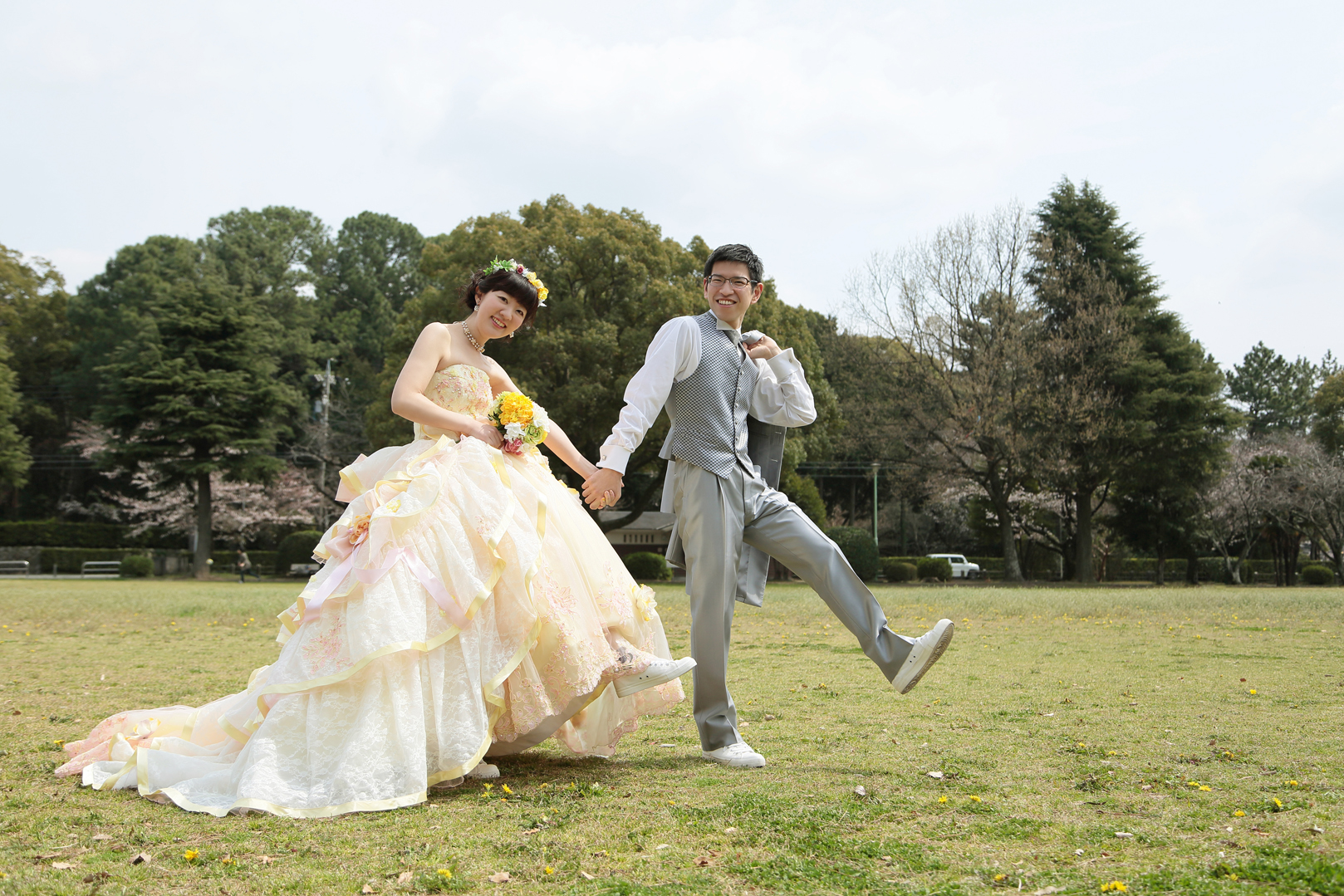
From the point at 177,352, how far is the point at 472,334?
32551 mm

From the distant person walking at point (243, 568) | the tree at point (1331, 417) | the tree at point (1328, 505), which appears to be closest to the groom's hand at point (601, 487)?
the distant person walking at point (243, 568)

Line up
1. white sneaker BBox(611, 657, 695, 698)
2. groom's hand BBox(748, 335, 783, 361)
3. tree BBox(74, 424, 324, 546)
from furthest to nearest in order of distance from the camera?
1. tree BBox(74, 424, 324, 546)
2. groom's hand BBox(748, 335, 783, 361)
3. white sneaker BBox(611, 657, 695, 698)

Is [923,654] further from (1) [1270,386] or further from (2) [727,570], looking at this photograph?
(1) [1270,386]

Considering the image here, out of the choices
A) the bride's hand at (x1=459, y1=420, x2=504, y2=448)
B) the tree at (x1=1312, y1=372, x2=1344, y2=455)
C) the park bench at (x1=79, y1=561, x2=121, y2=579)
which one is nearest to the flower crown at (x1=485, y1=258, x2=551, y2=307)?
the bride's hand at (x1=459, y1=420, x2=504, y2=448)

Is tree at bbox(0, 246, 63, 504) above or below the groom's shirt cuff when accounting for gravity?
above

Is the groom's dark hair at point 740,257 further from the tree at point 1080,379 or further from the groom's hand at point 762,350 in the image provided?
the tree at point 1080,379

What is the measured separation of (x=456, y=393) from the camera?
4.54 meters

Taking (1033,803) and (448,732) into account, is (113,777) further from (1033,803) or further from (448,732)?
(1033,803)

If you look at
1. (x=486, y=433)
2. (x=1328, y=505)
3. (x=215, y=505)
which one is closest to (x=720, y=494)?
(x=486, y=433)

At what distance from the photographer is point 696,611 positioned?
171 inches

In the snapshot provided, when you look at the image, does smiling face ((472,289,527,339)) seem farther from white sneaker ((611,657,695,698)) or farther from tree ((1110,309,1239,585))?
tree ((1110,309,1239,585))

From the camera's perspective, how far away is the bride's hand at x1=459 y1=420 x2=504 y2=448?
4355mm

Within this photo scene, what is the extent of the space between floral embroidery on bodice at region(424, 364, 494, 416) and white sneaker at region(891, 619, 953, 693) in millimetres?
Result: 2159
